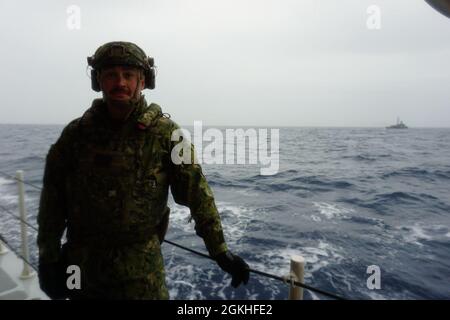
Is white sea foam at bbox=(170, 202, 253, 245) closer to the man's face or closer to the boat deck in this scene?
the boat deck

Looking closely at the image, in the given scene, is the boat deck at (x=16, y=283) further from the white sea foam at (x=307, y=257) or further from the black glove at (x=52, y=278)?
Answer: the white sea foam at (x=307, y=257)

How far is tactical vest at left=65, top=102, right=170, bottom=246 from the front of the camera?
175 cm

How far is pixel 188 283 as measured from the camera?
5.65 meters

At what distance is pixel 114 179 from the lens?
1.74 meters

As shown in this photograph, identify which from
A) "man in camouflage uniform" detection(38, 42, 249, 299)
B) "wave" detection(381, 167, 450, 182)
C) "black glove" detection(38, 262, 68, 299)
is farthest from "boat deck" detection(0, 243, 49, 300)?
"wave" detection(381, 167, 450, 182)

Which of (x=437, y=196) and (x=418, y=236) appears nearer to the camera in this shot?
(x=418, y=236)

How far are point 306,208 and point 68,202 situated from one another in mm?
9532

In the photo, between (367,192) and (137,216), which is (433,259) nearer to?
(367,192)

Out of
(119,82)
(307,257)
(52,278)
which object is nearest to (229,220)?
(307,257)

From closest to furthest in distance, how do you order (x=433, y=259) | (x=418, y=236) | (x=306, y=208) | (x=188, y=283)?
(x=188, y=283), (x=433, y=259), (x=418, y=236), (x=306, y=208)

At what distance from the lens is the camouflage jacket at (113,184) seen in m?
1.75

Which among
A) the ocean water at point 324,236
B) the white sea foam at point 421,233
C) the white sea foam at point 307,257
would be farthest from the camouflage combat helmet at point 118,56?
the white sea foam at point 421,233
